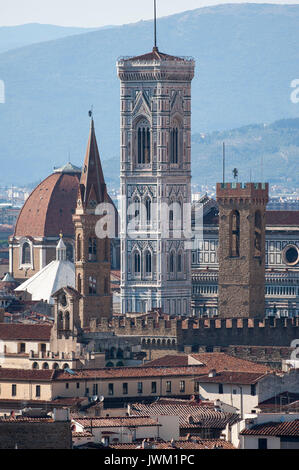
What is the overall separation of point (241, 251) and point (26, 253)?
52695mm

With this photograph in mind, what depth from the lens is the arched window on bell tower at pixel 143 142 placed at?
151m

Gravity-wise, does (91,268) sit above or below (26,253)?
below

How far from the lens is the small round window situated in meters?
162

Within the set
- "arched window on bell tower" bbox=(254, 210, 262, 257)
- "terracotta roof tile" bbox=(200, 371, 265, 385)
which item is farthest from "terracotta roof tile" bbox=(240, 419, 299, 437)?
"arched window on bell tower" bbox=(254, 210, 262, 257)

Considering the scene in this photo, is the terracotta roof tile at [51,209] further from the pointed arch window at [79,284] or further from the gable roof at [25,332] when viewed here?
the gable roof at [25,332]

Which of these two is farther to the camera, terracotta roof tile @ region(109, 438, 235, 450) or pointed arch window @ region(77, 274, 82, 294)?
pointed arch window @ region(77, 274, 82, 294)

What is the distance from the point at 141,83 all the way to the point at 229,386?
5767 cm

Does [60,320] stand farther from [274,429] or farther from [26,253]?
[26,253]

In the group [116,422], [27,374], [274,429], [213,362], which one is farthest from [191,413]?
→ [213,362]

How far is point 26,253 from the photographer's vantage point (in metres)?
185

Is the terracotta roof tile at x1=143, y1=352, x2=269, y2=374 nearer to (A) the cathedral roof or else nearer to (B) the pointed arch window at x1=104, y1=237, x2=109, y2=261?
(B) the pointed arch window at x1=104, y1=237, x2=109, y2=261

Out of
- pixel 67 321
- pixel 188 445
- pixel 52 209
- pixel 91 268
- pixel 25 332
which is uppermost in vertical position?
pixel 52 209

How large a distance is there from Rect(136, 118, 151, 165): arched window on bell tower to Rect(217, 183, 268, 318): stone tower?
15.6 meters
